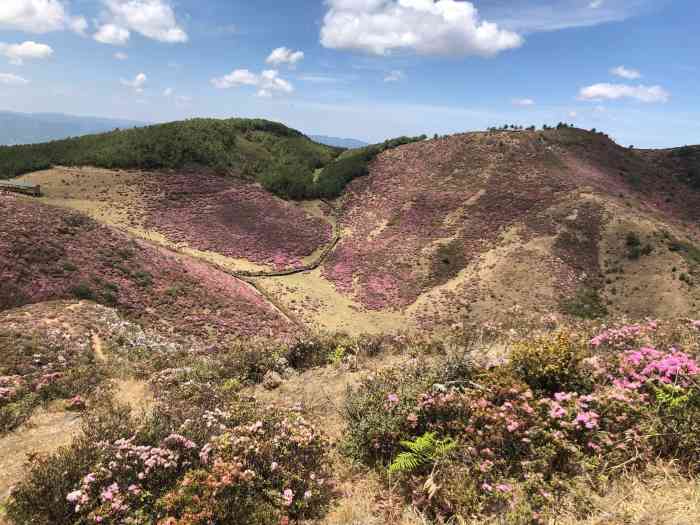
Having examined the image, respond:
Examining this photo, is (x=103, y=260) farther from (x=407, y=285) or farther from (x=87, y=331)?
(x=407, y=285)

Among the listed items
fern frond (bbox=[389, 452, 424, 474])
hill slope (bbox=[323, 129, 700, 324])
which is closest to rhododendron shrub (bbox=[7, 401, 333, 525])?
fern frond (bbox=[389, 452, 424, 474])

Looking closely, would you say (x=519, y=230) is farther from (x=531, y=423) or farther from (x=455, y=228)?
(x=531, y=423)

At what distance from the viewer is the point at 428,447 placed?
5.72 metres

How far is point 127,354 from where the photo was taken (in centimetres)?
1286

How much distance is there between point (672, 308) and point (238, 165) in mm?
49992

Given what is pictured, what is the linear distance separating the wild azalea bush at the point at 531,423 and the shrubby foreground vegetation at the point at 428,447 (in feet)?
0.08

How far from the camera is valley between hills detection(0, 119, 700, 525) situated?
5059mm

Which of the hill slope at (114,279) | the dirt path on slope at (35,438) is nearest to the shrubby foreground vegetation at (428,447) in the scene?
the dirt path on slope at (35,438)

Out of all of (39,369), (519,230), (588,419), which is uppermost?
(588,419)

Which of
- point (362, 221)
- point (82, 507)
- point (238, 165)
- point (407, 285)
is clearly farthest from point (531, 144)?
point (82, 507)

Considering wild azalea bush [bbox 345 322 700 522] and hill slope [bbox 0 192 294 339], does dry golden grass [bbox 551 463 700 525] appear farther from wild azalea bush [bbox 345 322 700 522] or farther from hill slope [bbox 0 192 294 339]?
hill slope [bbox 0 192 294 339]

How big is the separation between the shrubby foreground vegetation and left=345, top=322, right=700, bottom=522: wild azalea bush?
0.02m

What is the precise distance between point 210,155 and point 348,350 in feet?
155

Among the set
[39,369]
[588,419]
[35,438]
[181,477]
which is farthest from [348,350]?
[39,369]
